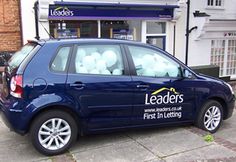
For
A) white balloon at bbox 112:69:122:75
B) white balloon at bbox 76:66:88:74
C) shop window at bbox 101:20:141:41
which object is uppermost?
shop window at bbox 101:20:141:41

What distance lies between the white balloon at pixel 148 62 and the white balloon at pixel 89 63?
87 centimetres

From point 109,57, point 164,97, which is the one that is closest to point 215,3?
point 164,97

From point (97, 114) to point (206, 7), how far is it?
8.53m

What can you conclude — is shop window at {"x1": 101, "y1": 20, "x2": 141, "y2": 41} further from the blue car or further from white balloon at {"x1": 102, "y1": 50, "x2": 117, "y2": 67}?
white balloon at {"x1": 102, "y1": 50, "x2": 117, "y2": 67}

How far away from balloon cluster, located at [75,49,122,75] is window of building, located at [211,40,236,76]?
27.1ft

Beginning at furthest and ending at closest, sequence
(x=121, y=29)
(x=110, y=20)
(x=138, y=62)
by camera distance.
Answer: (x=121, y=29) < (x=110, y=20) < (x=138, y=62)

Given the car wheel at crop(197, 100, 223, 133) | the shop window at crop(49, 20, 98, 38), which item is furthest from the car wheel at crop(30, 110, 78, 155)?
the shop window at crop(49, 20, 98, 38)

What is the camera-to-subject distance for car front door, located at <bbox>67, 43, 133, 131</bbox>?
4832 millimetres

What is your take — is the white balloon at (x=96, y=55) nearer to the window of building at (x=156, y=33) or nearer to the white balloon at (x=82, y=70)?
the white balloon at (x=82, y=70)

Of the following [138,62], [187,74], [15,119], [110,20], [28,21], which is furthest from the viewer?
[110,20]

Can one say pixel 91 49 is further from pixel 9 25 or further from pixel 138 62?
pixel 9 25

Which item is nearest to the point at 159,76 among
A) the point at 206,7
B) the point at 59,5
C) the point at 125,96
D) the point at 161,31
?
the point at 125,96

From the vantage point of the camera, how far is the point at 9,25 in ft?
29.8

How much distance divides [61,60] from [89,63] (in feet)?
1.41
